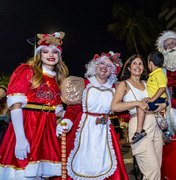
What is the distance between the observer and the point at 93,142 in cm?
389

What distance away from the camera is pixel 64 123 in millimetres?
3830

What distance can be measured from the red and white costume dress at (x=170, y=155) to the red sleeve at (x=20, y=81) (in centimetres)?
187

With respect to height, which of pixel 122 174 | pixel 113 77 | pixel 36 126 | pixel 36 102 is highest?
pixel 113 77

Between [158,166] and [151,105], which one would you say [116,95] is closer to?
[151,105]

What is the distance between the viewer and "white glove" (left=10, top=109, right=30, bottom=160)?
3.77 meters

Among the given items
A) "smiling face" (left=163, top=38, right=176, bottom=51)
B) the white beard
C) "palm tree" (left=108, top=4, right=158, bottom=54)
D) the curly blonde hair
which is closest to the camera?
the curly blonde hair


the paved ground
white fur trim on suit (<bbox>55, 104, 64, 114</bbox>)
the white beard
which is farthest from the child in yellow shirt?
the paved ground

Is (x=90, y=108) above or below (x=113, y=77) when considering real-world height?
below

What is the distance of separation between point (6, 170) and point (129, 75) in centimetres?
186

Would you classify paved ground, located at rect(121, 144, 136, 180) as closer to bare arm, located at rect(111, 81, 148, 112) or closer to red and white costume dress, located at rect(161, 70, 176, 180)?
red and white costume dress, located at rect(161, 70, 176, 180)

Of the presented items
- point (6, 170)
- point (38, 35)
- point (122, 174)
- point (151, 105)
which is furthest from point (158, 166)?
point (38, 35)

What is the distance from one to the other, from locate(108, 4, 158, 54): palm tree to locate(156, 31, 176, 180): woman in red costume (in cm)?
3133

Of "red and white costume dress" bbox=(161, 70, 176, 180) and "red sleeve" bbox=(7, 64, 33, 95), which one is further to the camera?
"red and white costume dress" bbox=(161, 70, 176, 180)

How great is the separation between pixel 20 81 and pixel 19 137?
63cm
